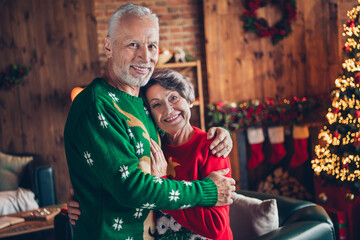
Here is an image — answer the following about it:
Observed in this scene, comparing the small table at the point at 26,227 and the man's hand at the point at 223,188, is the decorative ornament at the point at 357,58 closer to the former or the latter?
the man's hand at the point at 223,188

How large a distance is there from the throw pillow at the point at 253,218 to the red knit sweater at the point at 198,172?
46 centimetres

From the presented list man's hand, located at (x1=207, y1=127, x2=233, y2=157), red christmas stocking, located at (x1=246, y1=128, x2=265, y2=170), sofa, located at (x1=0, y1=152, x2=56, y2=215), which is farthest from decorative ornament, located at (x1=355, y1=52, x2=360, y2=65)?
sofa, located at (x1=0, y1=152, x2=56, y2=215)

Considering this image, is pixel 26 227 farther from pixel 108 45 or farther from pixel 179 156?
pixel 108 45

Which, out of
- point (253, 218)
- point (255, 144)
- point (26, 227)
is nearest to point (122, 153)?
point (253, 218)

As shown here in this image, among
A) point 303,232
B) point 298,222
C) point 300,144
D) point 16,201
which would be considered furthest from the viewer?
point 300,144

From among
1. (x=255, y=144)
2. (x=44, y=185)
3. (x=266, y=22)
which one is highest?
(x=266, y=22)

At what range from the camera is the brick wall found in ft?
15.0

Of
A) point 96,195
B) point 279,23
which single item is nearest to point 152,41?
point 96,195

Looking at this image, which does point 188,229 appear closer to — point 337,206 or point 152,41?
point 152,41

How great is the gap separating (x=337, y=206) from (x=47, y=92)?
3.71 metres

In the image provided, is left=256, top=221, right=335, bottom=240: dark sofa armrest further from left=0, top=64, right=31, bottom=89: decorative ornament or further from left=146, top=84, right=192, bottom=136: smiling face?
left=0, top=64, right=31, bottom=89: decorative ornament

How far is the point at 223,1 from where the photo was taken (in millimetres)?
4492

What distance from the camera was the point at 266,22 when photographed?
456cm

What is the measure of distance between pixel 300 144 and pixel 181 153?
3.27 metres
